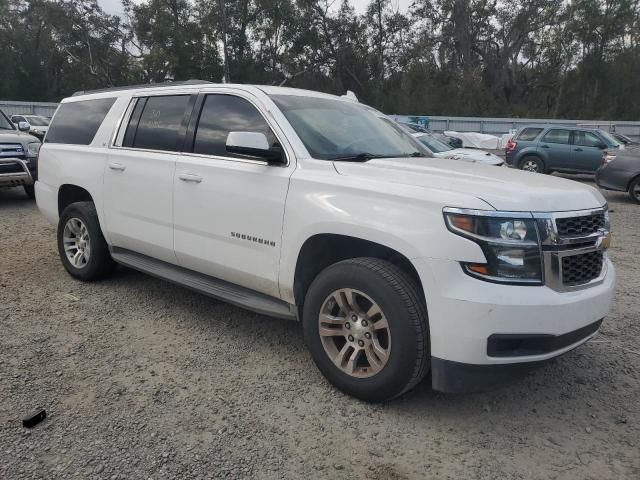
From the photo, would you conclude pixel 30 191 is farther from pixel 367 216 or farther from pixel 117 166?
pixel 367 216

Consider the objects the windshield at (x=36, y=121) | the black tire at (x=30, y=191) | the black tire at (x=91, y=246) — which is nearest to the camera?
the black tire at (x=91, y=246)

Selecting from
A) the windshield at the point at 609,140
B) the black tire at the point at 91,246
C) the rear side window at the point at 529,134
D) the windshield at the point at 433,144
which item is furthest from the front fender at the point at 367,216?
the rear side window at the point at 529,134

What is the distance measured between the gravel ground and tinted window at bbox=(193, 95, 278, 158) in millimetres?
1419

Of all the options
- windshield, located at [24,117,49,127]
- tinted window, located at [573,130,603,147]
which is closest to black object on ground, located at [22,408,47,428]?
tinted window, located at [573,130,603,147]

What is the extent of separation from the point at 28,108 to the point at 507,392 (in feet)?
122

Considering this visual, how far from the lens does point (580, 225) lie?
2.89m

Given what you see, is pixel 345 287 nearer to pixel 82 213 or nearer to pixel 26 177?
pixel 82 213

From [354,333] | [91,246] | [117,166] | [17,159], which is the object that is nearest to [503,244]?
[354,333]

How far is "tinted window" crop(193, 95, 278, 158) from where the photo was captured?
12.2ft

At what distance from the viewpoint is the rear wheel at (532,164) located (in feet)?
52.0

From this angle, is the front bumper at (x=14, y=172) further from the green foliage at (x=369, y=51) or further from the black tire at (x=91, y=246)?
the green foliage at (x=369, y=51)

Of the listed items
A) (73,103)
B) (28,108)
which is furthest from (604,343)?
(28,108)

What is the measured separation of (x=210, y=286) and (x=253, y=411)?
1.14m

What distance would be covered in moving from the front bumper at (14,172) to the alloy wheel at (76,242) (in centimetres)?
454
